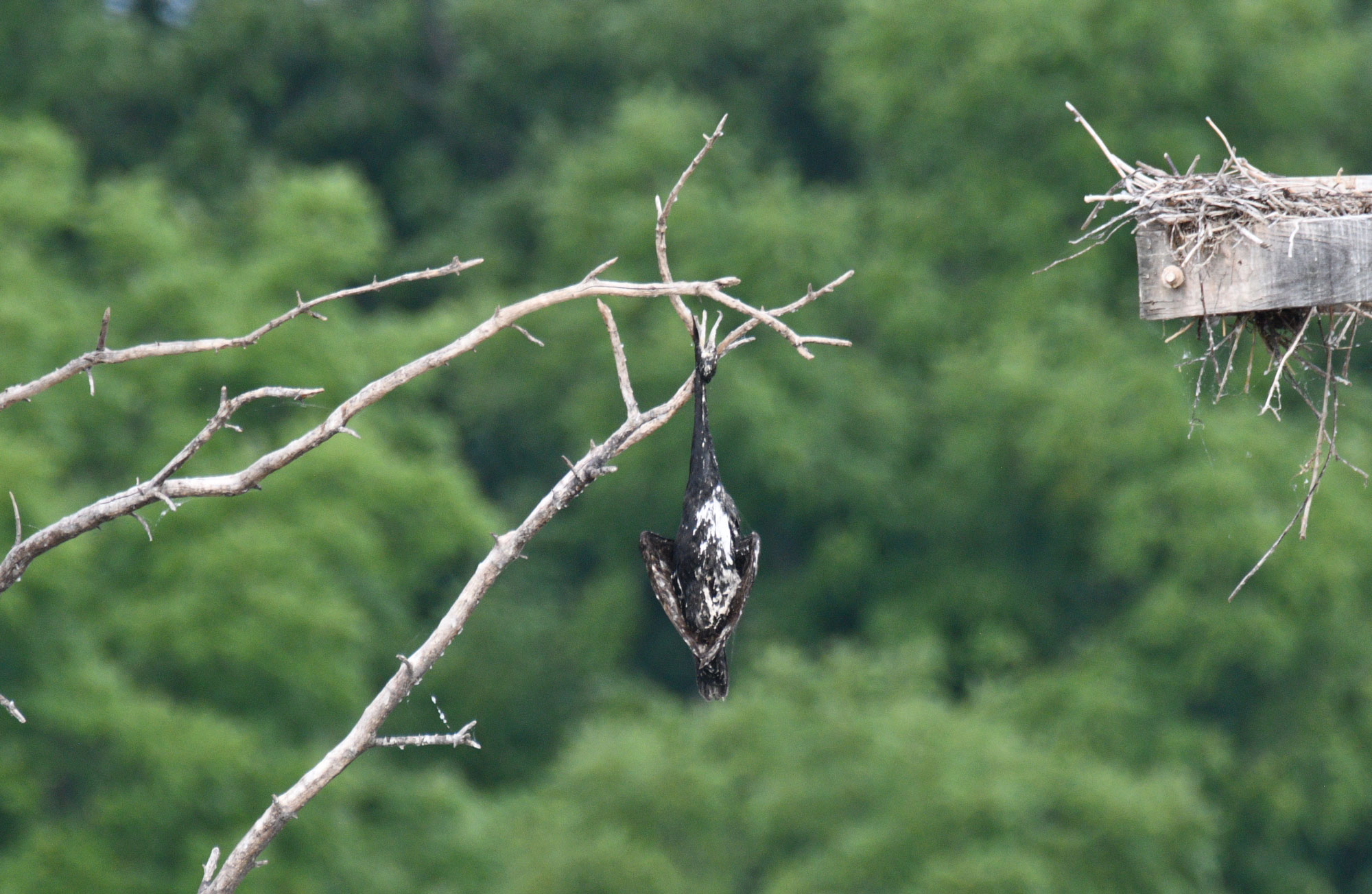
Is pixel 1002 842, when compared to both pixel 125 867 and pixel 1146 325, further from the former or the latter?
pixel 125 867

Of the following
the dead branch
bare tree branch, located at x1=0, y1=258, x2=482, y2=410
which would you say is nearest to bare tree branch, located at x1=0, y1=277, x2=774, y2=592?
the dead branch

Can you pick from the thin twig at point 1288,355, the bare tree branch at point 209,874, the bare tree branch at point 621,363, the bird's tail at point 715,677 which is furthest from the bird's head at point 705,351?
the bare tree branch at point 209,874

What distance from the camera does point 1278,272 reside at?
3244mm

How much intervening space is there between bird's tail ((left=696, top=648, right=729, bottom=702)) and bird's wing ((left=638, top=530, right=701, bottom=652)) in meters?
0.12

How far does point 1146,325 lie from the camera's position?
17953mm

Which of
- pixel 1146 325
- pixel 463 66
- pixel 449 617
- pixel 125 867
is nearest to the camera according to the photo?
pixel 449 617

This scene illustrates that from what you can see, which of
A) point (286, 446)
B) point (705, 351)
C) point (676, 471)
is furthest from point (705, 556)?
point (676, 471)

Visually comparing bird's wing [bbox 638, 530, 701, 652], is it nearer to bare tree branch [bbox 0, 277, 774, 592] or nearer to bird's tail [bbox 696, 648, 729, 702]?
bird's tail [bbox 696, 648, 729, 702]

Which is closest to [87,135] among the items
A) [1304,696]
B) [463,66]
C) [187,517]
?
[463,66]

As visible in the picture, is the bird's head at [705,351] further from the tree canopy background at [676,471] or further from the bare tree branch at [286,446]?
the tree canopy background at [676,471]

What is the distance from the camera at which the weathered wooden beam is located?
3184 mm

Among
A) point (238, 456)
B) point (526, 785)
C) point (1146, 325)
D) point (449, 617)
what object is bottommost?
point (526, 785)

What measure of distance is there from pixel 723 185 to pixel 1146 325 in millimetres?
5844

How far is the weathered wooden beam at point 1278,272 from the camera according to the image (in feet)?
10.4
